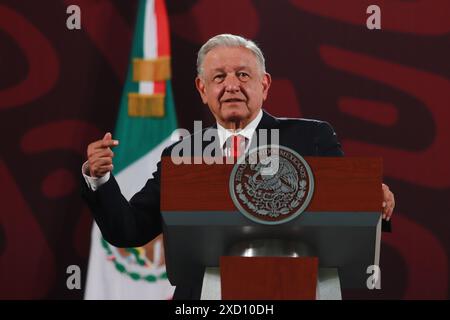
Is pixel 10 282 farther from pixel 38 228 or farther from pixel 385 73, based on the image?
pixel 385 73

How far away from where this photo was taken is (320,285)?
214cm

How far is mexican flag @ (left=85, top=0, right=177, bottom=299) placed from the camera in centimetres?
461

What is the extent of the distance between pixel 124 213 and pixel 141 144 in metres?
2.30

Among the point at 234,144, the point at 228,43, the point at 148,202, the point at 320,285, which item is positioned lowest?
the point at 320,285

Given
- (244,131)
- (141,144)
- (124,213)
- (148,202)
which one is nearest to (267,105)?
(141,144)

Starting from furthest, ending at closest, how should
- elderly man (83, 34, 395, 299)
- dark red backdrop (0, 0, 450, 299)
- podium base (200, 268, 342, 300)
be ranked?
1. dark red backdrop (0, 0, 450, 299)
2. elderly man (83, 34, 395, 299)
3. podium base (200, 268, 342, 300)

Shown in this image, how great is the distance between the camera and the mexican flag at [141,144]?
4.61 meters

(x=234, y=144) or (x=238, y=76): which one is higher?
(x=238, y=76)

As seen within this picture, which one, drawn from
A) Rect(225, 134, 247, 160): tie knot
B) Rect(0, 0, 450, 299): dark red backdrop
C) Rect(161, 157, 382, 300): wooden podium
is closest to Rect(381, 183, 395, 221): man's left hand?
Rect(161, 157, 382, 300): wooden podium

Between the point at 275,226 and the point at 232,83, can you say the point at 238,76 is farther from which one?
the point at 275,226

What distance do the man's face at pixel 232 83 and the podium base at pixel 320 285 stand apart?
607 millimetres

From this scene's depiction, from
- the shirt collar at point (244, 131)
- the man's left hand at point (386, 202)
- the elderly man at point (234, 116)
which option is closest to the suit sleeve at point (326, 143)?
the elderly man at point (234, 116)

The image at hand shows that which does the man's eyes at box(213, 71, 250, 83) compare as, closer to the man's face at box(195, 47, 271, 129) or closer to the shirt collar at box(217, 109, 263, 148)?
the man's face at box(195, 47, 271, 129)

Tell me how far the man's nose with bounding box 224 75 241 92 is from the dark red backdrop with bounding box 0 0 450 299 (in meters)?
2.13
